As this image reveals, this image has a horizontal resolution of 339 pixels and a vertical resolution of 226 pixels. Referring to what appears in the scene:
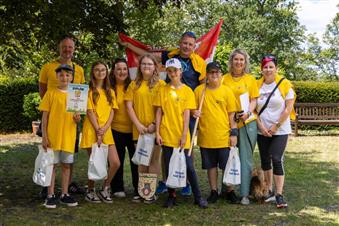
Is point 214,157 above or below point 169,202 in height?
above

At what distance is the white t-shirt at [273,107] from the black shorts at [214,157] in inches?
25.0

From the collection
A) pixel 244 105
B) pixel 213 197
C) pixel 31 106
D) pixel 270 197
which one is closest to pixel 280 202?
pixel 270 197

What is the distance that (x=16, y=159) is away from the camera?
1018 centimetres

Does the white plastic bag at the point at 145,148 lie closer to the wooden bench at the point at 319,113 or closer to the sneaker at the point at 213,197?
the sneaker at the point at 213,197

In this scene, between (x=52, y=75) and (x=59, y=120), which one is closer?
(x=59, y=120)

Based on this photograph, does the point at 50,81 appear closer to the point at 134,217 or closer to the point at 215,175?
the point at 134,217

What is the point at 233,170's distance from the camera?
569cm

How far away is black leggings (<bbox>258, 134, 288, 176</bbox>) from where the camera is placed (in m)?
5.75

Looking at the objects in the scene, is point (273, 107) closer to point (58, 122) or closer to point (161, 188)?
point (161, 188)

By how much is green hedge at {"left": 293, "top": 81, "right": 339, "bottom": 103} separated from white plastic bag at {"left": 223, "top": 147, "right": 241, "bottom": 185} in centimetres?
1324

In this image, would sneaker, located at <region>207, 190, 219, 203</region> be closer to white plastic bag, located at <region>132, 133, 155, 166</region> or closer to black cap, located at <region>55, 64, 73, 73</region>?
white plastic bag, located at <region>132, 133, 155, 166</region>

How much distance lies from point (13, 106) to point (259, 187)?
1418 centimetres

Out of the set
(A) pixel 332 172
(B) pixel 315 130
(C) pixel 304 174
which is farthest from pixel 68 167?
(B) pixel 315 130

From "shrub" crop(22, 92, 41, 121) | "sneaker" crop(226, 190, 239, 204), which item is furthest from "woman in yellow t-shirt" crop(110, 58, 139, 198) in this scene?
"shrub" crop(22, 92, 41, 121)
